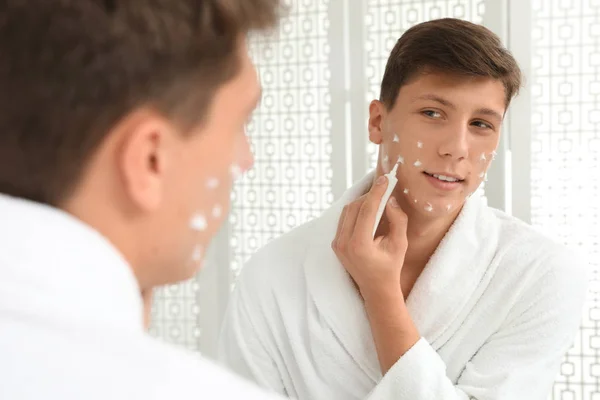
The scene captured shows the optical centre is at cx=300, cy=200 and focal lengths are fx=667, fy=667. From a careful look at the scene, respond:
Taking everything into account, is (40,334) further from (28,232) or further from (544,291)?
(544,291)

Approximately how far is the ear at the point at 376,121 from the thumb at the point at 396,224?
13 centimetres

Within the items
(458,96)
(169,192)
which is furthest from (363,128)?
(169,192)

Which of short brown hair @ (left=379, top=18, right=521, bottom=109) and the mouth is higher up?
short brown hair @ (left=379, top=18, right=521, bottom=109)

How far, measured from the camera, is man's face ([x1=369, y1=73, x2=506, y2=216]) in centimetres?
111

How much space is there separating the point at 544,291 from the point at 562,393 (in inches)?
13.6

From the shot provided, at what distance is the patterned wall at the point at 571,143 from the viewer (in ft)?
4.26

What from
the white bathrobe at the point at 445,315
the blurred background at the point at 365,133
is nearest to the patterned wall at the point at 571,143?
the blurred background at the point at 365,133

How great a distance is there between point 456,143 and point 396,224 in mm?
170

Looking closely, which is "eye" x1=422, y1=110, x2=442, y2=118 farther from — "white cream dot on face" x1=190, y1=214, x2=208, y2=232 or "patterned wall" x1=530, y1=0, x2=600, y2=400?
"white cream dot on face" x1=190, y1=214, x2=208, y2=232

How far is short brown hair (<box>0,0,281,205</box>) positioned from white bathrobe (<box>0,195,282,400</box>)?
0.11 ft

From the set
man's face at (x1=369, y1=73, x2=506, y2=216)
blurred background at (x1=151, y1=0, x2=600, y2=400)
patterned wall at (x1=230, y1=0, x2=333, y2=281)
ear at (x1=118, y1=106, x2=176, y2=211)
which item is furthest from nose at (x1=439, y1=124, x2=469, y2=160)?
ear at (x1=118, y1=106, x2=176, y2=211)

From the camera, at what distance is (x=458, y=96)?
110cm

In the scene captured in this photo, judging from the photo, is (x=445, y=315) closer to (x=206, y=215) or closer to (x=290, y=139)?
(x=290, y=139)

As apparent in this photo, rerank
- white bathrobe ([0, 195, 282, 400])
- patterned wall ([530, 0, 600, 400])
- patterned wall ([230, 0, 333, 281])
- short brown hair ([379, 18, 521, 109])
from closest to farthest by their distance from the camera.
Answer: white bathrobe ([0, 195, 282, 400]) → short brown hair ([379, 18, 521, 109]) → patterned wall ([530, 0, 600, 400]) → patterned wall ([230, 0, 333, 281])
